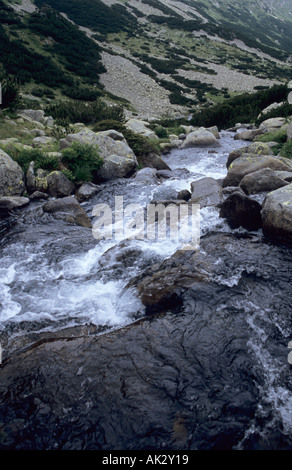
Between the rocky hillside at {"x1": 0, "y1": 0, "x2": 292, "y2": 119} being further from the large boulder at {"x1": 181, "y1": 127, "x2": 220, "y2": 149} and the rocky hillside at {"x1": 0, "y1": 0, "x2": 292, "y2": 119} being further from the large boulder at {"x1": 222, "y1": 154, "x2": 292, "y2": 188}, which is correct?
the large boulder at {"x1": 222, "y1": 154, "x2": 292, "y2": 188}

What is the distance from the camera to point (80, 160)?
35.5 feet

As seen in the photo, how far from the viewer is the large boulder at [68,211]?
8.29 meters

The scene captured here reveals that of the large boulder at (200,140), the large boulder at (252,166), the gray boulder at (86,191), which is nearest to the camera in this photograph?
the large boulder at (252,166)

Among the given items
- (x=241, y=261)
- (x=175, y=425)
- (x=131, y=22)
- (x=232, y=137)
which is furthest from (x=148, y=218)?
(x=131, y=22)

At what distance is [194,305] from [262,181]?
5401 mm

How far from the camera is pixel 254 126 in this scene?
2016 centimetres

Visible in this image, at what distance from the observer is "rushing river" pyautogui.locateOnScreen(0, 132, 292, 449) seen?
10.1ft

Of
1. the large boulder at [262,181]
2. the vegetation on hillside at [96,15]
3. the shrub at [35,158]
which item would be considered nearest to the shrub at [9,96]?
the shrub at [35,158]

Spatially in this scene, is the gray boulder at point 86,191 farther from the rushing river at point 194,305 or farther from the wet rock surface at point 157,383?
the wet rock surface at point 157,383

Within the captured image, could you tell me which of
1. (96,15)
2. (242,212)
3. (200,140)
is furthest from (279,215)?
(96,15)

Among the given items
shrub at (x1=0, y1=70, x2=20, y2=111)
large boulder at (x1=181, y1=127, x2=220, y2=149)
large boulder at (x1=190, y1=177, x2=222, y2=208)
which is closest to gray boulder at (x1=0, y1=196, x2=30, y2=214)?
large boulder at (x1=190, y1=177, x2=222, y2=208)

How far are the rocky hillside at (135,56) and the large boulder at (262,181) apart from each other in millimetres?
19081

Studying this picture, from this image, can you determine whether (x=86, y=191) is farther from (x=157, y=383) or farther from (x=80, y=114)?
(x=80, y=114)

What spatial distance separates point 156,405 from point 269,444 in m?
1.22
